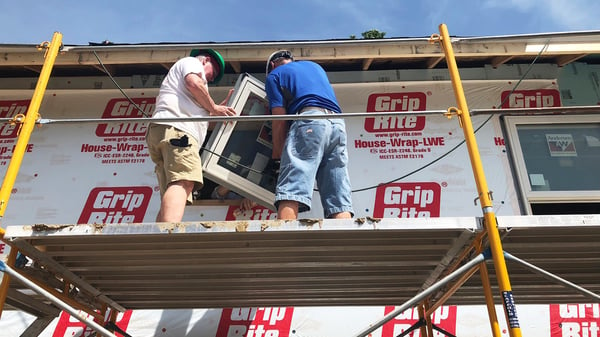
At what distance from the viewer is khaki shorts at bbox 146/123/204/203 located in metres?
3.05

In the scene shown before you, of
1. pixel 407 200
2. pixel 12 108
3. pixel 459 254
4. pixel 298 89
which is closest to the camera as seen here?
Answer: pixel 459 254

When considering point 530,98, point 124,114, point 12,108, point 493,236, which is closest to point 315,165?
point 493,236

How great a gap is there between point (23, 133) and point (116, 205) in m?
1.93

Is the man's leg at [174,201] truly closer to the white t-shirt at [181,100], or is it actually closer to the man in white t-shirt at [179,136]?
the man in white t-shirt at [179,136]

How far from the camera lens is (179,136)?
3.16 metres

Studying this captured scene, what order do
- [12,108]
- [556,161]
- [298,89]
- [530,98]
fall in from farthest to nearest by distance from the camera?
[12,108] → [530,98] → [556,161] → [298,89]

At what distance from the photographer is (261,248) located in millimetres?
2596

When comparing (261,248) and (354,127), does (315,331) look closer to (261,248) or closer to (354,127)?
(261,248)

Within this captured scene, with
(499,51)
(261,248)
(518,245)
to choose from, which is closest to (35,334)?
(261,248)

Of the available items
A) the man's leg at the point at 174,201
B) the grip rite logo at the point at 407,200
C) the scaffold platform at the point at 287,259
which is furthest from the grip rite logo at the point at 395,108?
the man's leg at the point at 174,201

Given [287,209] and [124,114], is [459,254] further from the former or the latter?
[124,114]

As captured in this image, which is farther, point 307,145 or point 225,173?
point 225,173

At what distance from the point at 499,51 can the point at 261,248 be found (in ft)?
10.8

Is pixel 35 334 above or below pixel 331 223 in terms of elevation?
below
